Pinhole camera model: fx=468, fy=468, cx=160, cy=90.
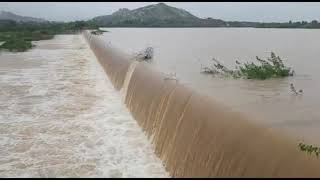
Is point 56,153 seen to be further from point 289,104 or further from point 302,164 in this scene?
point 302,164

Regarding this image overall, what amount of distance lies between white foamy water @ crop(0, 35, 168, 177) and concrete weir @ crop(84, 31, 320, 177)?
16.4 inches

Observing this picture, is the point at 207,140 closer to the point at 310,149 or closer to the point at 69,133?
the point at 310,149

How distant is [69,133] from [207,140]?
14.7 ft

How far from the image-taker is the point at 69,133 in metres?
10.3

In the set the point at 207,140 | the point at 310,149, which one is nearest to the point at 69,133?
the point at 207,140

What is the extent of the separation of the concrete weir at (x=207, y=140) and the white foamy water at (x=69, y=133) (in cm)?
42

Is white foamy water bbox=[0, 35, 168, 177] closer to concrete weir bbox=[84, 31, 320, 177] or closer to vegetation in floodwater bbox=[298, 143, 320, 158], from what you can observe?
concrete weir bbox=[84, 31, 320, 177]

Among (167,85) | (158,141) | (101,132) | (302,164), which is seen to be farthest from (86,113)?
(302,164)

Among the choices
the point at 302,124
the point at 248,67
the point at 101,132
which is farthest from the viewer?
the point at 248,67

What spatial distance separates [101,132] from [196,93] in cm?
259

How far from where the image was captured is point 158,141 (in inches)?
348

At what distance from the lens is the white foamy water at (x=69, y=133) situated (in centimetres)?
805

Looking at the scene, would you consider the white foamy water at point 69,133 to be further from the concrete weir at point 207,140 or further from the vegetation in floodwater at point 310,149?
the vegetation in floodwater at point 310,149

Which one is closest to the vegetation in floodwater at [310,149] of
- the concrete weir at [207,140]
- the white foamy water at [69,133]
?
the concrete weir at [207,140]
